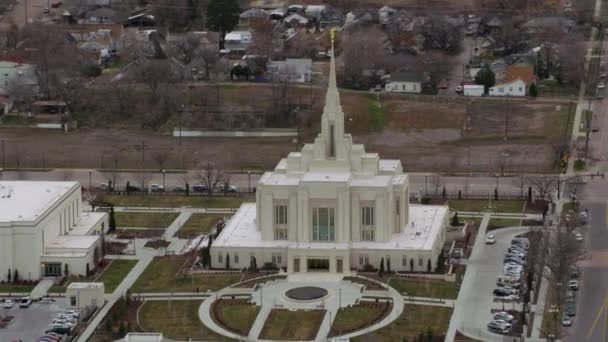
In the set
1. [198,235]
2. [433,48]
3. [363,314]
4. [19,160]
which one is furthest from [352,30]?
[363,314]

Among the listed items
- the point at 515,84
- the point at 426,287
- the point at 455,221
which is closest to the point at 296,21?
the point at 515,84

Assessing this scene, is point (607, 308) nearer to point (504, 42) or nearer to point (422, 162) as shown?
point (422, 162)

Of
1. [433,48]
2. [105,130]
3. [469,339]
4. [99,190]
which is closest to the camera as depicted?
[469,339]

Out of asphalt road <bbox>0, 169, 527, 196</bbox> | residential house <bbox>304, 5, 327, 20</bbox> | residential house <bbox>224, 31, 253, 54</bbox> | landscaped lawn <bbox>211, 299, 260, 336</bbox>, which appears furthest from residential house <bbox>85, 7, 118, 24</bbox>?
landscaped lawn <bbox>211, 299, 260, 336</bbox>

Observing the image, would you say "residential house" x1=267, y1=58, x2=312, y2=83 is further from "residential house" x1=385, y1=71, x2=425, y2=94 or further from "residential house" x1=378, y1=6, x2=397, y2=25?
"residential house" x1=378, y1=6, x2=397, y2=25

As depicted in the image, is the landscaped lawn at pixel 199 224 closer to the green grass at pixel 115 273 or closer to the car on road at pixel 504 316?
the green grass at pixel 115 273

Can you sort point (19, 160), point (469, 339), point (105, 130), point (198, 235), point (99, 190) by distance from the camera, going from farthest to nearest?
point (105, 130)
point (19, 160)
point (99, 190)
point (198, 235)
point (469, 339)

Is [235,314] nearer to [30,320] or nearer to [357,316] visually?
[357,316]
